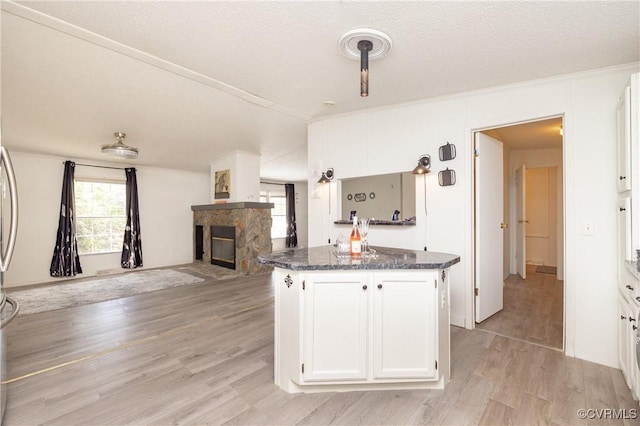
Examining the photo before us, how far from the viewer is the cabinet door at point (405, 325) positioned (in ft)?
6.18

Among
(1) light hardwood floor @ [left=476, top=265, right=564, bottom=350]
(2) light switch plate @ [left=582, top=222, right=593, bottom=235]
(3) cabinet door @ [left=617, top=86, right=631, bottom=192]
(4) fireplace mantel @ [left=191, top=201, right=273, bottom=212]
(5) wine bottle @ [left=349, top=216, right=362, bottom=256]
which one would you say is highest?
(3) cabinet door @ [left=617, top=86, right=631, bottom=192]

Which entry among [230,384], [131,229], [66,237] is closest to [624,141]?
[230,384]

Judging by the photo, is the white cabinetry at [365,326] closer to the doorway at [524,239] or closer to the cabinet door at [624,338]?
the cabinet door at [624,338]

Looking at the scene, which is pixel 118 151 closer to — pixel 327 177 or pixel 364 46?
pixel 327 177

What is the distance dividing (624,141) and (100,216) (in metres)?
7.59

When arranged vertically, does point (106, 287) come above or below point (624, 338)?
below

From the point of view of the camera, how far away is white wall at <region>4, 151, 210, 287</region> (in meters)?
5.04

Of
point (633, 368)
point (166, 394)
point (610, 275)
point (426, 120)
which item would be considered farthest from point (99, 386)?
point (610, 275)

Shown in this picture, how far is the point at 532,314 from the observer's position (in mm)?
3371

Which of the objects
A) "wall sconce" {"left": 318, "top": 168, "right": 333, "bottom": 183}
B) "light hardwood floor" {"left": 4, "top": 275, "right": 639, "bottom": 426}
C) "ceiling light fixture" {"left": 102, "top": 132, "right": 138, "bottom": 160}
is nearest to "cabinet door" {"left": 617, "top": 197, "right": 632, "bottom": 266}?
"light hardwood floor" {"left": 4, "top": 275, "right": 639, "bottom": 426}

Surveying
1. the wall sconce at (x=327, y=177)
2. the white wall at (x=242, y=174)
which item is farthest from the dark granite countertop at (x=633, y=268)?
the white wall at (x=242, y=174)

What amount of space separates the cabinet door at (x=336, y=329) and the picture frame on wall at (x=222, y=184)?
4717 mm

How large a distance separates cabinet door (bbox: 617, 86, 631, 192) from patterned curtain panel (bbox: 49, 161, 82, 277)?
7331mm

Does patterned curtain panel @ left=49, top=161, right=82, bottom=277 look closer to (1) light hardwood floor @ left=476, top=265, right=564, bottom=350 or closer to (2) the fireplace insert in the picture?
(2) the fireplace insert
